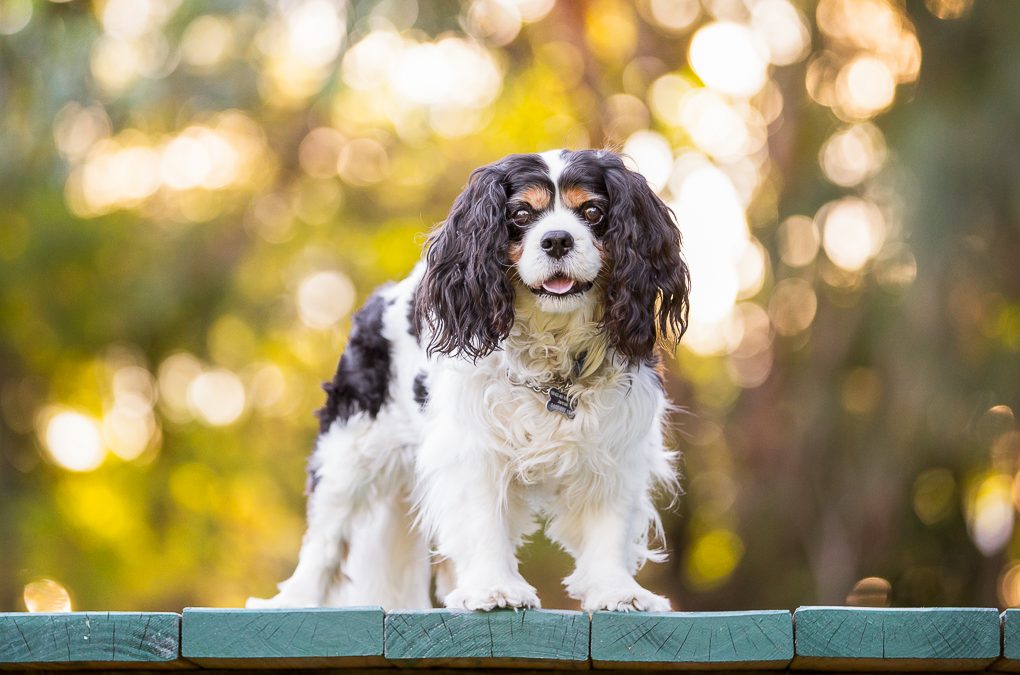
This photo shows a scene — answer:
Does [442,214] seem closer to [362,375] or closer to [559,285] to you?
[362,375]

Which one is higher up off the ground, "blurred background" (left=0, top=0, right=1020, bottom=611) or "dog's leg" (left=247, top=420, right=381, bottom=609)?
"blurred background" (left=0, top=0, right=1020, bottom=611)

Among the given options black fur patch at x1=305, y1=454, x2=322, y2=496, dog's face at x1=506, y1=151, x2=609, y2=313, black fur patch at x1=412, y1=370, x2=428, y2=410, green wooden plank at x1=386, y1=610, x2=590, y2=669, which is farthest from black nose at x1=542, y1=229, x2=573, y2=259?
black fur patch at x1=305, y1=454, x2=322, y2=496

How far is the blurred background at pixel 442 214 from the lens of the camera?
1067cm

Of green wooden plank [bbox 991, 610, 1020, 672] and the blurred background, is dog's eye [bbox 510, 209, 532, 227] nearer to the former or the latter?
green wooden plank [bbox 991, 610, 1020, 672]

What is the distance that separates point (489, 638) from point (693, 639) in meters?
0.54

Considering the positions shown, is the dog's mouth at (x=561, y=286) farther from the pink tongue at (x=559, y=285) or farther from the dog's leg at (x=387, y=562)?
the dog's leg at (x=387, y=562)

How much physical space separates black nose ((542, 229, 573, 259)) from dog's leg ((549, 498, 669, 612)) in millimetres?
832

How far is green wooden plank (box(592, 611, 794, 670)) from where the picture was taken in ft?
11.4

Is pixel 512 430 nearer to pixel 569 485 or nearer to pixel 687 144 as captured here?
pixel 569 485

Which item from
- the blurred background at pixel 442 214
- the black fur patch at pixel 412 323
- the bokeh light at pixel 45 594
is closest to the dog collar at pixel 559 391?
the black fur patch at pixel 412 323

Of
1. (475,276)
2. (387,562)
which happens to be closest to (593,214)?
(475,276)

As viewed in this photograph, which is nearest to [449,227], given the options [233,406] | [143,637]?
[143,637]

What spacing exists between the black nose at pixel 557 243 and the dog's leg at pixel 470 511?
66cm

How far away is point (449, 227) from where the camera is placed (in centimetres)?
445
